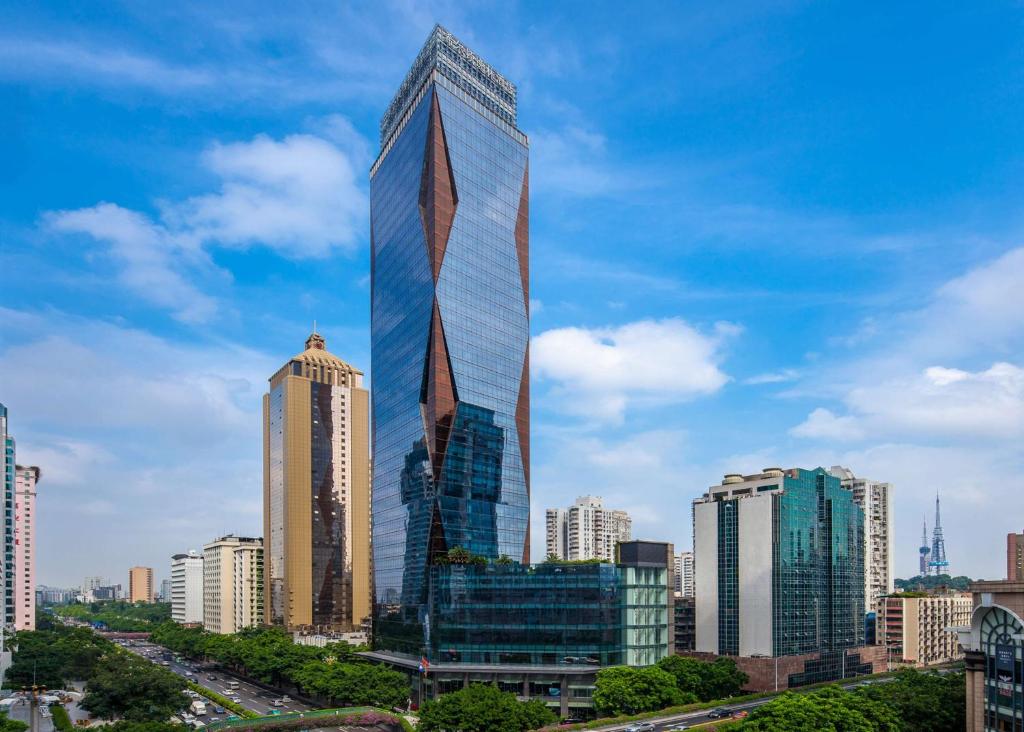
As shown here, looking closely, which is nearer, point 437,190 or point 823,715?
point 823,715

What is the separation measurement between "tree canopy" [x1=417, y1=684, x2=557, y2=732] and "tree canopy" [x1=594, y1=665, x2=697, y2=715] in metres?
12.5

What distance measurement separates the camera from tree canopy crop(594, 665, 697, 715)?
86.0m

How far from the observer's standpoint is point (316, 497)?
178625 mm

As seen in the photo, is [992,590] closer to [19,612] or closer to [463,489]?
[463,489]

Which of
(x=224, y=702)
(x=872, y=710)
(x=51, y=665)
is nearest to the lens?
(x=872, y=710)

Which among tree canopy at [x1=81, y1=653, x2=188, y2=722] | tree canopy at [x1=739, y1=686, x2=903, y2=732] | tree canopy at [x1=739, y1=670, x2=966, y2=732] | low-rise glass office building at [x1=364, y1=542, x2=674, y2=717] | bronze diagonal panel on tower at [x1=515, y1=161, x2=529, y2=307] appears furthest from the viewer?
bronze diagonal panel on tower at [x1=515, y1=161, x2=529, y2=307]

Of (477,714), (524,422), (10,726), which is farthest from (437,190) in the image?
(10,726)

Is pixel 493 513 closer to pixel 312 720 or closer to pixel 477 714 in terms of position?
pixel 312 720

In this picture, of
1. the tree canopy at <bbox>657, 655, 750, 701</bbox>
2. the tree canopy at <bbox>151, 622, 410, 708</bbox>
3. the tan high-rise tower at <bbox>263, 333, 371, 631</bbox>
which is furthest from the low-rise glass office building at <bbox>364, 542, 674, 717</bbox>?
the tan high-rise tower at <bbox>263, 333, 371, 631</bbox>

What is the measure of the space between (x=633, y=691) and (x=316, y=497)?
10878 centimetres

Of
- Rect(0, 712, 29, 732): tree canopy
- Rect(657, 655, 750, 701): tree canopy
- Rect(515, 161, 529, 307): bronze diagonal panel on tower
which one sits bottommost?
Rect(657, 655, 750, 701): tree canopy

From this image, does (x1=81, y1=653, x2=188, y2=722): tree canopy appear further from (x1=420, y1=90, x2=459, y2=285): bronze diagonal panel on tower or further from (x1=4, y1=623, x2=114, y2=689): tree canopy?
(x1=420, y1=90, x2=459, y2=285): bronze diagonal panel on tower

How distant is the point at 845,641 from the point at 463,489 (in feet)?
233

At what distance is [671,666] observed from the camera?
96.7 m
